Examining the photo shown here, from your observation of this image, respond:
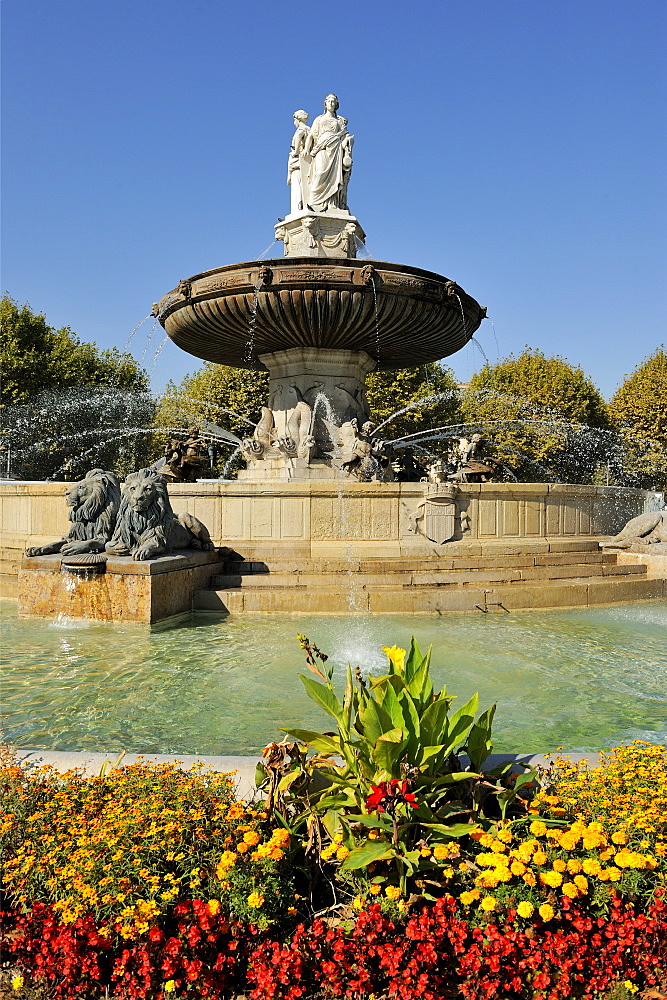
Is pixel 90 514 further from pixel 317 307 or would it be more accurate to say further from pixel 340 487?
pixel 317 307

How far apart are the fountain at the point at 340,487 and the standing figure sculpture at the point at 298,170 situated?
0.03m

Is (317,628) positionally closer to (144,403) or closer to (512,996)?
(512,996)

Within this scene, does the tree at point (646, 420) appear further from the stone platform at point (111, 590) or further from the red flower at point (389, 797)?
the red flower at point (389, 797)

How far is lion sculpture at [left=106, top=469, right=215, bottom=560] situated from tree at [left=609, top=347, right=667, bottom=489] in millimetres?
31921

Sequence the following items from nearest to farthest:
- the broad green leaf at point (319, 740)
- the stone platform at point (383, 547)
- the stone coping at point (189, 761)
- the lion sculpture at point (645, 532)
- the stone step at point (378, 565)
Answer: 1. the broad green leaf at point (319, 740)
2. the stone coping at point (189, 761)
3. the stone platform at point (383, 547)
4. the stone step at point (378, 565)
5. the lion sculpture at point (645, 532)

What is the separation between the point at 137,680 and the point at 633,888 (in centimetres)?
434

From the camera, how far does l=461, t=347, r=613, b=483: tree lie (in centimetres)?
3578

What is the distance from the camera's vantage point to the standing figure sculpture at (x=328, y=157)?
50.3 ft

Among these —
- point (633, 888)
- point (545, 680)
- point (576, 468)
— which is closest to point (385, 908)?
point (633, 888)

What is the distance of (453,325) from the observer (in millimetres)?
14312

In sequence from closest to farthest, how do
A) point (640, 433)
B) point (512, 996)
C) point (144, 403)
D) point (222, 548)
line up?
point (512, 996)
point (222, 548)
point (640, 433)
point (144, 403)

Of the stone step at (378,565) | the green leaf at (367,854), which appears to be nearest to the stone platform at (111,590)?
the stone step at (378,565)

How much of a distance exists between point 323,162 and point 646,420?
28199 mm

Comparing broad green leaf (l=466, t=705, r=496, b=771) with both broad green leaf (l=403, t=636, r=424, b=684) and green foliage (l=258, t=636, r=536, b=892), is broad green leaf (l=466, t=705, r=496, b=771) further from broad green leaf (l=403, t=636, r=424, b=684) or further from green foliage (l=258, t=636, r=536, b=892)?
broad green leaf (l=403, t=636, r=424, b=684)
